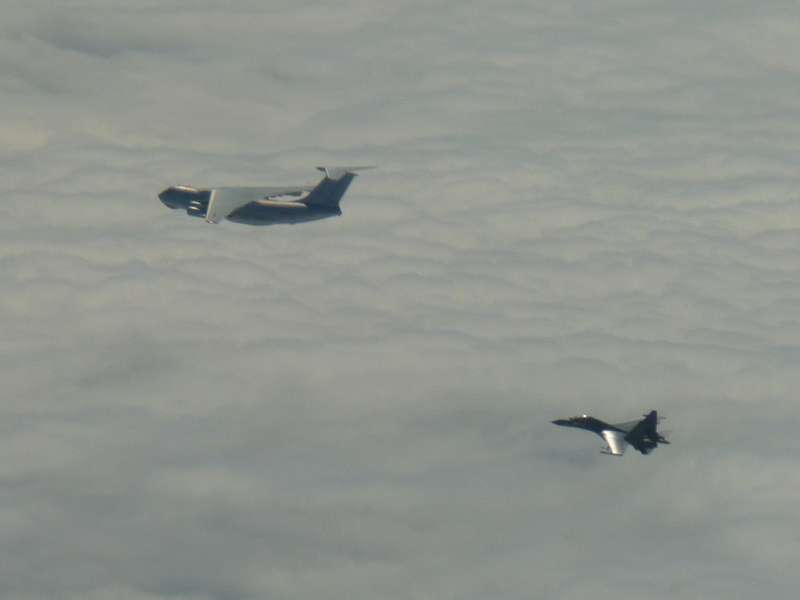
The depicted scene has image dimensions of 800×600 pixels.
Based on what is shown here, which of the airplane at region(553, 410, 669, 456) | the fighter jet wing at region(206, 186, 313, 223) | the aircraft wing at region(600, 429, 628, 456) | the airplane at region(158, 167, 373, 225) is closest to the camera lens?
the aircraft wing at region(600, 429, 628, 456)

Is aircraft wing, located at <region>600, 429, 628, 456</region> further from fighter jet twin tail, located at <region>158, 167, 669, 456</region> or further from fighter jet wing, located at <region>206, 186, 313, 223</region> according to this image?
fighter jet wing, located at <region>206, 186, 313, 223</region>

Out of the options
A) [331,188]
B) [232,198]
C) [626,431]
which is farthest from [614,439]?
[232,198]

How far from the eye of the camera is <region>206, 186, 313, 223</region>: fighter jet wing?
171 m

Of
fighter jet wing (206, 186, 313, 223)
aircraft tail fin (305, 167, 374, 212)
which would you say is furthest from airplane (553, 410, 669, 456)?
fighter jet wing (206, 186, 313, 223)

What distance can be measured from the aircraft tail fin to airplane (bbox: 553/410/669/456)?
48.9 metres

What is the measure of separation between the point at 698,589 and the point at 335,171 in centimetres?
7727

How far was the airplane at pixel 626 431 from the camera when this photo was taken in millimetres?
153500

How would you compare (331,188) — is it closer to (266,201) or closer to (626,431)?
(266,201)

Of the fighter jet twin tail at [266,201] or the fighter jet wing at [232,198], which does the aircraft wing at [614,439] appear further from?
the fighter jet wing at [232,198]

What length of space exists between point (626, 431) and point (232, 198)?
192ft

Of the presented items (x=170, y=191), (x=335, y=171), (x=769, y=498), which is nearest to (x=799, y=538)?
(x=769, y=498)

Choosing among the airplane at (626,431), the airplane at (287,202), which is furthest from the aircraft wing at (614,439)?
the airplane at (287,202)

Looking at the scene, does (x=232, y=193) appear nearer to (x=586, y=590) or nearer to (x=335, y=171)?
(x=335, y=171)

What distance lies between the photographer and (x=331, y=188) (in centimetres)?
18462
